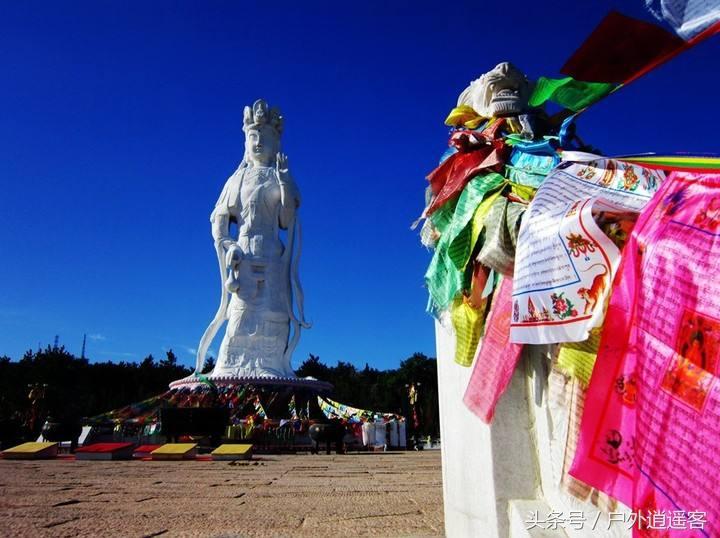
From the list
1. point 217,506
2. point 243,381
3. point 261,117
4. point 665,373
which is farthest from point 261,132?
point 665,373

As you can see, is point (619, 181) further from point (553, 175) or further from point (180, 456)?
point (180, 456)

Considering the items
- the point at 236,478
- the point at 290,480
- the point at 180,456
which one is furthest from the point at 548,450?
the point at 180,456

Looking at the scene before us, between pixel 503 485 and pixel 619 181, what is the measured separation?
2.86 ft

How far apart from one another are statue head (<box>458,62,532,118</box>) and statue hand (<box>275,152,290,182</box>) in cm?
1625

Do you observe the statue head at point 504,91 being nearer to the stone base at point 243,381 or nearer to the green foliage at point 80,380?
the stone base at point 243,381

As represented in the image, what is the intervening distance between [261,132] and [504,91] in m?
17.5

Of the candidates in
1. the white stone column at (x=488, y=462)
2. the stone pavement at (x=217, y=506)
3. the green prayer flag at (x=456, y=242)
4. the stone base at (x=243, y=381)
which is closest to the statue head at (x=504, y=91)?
the green prayer flag at (x=456, y=242)

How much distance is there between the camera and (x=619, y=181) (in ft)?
4.45

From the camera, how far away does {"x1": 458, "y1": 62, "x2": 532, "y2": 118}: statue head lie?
2078 mm

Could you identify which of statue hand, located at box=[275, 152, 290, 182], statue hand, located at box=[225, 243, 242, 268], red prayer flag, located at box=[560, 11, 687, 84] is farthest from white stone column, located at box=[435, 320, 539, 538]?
statue hand, located at box=[275, 152, 290, 182]

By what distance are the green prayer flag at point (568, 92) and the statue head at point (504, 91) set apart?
0.06 meters

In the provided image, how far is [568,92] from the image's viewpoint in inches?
75.0

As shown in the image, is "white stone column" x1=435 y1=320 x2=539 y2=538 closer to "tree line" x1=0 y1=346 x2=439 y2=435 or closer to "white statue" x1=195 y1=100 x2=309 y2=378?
"white statue" x1=195 y1=100 x2=309 y2=378

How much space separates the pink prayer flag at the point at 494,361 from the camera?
1.54m
